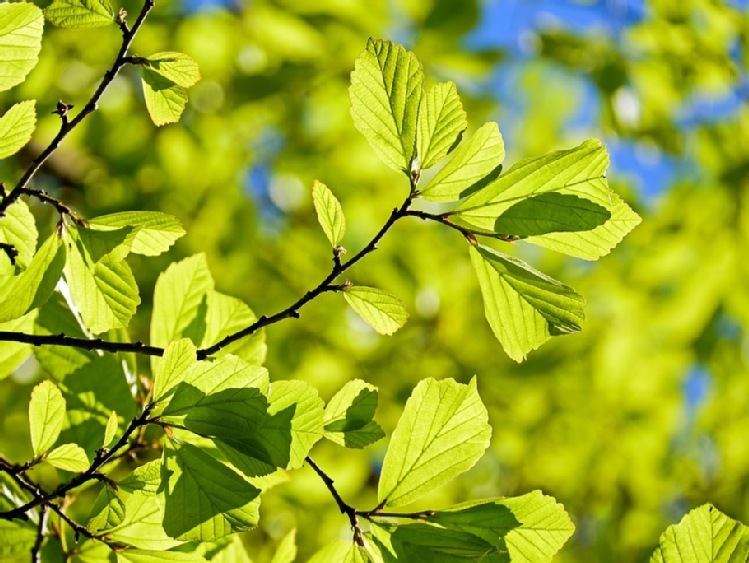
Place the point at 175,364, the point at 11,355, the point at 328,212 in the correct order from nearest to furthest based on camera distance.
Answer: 1. the point at 175,364
2. the point at 328,212
3. the point at 11,355

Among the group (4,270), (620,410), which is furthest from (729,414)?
(4,270)

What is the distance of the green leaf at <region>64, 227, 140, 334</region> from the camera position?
634 millimetres

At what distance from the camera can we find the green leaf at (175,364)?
0.55 meters

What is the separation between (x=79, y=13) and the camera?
61cm

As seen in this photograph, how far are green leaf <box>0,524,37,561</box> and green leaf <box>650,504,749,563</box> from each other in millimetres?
524

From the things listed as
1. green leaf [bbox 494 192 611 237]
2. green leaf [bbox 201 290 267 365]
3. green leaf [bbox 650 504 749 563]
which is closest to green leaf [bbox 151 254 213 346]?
green leaf [bbox 201 290 267 365]

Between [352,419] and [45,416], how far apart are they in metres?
0.24

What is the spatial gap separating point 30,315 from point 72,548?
220mm

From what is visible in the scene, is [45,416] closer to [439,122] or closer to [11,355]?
[11,355]

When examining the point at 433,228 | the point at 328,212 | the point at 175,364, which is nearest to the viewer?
the point at 175,364

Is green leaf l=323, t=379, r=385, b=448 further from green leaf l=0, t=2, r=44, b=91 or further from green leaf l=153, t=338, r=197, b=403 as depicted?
green leaf l=0, t=2, r=44, b=91

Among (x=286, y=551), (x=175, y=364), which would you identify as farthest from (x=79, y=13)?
(x=286, y=551)

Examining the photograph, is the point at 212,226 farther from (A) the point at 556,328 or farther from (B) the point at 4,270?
(A) the point at 556,328

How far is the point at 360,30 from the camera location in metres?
1.95
